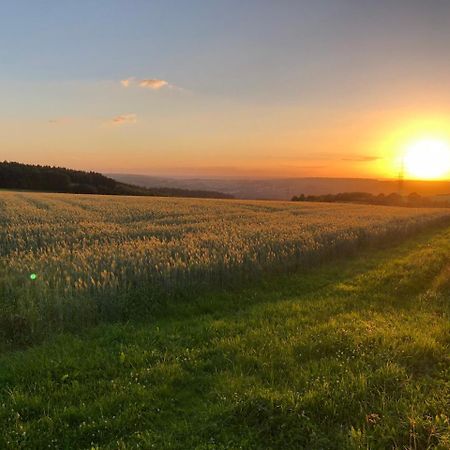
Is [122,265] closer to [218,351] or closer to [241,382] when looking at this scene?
[218,351]

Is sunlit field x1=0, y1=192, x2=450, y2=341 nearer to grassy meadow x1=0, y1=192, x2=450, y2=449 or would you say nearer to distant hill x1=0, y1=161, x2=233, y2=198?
grassy meadow x1=0, y1=192, x2=450, y2=449

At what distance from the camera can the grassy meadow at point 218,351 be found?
4.97m

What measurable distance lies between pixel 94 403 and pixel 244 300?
5.65m

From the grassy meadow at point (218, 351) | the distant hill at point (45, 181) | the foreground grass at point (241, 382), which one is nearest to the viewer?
the foreground grass at point (241, 382)

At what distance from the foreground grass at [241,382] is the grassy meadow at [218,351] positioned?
0.08ft

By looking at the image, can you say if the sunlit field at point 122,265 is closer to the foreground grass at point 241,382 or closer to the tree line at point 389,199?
the foreground grass at point 241,382

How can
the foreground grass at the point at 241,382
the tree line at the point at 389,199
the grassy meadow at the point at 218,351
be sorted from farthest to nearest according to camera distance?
the tree line at the point at 389,199 → the grassy meadow at the point at 218,351 → the foreground grass at the point at 241,382

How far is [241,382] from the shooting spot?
600 cm

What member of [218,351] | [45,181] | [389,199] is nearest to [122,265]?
[218,351]

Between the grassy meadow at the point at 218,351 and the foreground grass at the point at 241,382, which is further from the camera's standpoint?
the grassy meadow at the point at 218,351

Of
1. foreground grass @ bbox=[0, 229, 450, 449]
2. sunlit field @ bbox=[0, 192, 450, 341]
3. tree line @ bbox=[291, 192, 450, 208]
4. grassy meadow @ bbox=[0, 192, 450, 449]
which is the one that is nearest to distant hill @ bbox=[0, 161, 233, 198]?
tree line @ bbox=[291, 192, 450, 208]

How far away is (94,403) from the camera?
552 cm

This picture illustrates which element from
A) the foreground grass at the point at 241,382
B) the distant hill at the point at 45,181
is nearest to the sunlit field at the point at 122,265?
the foreground grass at the point at 241,382

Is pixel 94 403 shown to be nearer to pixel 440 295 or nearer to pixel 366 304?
pixel 366 304
